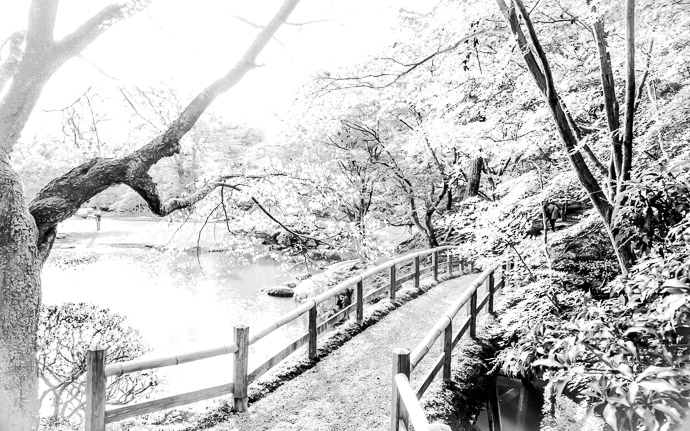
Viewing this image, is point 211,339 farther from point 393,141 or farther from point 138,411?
point 138,411

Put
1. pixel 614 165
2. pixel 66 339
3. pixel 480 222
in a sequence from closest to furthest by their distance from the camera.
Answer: pixel 614 165 < pixel 480 222 < pixel 66 339

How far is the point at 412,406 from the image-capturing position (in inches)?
81.0

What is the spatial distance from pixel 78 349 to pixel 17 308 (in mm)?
4809

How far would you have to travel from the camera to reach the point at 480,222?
6750 mm

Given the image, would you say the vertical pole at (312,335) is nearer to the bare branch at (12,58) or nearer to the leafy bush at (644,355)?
the leafy bush at (644,355)

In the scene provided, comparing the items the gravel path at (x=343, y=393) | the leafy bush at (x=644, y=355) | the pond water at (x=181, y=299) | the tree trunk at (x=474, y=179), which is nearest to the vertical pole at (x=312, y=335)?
the gravel path at (x=343, y=393)

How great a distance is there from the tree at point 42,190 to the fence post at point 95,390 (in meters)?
0.85

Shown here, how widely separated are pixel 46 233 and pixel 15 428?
1.73 m

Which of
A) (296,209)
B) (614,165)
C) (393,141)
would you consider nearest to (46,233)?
(296,209)

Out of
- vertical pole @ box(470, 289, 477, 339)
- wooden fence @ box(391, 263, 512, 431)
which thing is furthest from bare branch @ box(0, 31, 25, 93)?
vertical pole @ box(470, 289, 477, 339)

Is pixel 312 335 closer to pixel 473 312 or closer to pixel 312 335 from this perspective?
pixel 312 335

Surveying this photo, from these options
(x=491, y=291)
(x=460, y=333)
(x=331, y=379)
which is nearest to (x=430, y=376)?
(x=331, y=379)

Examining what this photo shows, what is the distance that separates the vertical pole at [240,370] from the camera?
12.4 feet

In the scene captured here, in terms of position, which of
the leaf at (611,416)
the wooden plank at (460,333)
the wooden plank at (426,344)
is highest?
the leaf at (611,416)
